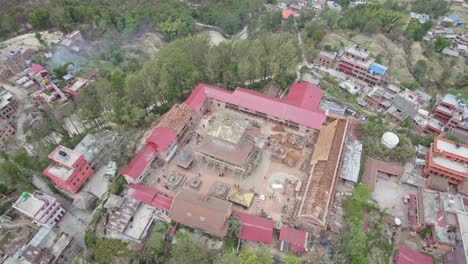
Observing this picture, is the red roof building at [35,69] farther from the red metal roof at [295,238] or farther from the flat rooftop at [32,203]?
the red metal roof at [295,238]

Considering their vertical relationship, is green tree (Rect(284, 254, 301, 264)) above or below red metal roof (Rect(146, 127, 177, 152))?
below

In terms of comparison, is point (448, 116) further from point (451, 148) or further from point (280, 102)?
point (280, 102)

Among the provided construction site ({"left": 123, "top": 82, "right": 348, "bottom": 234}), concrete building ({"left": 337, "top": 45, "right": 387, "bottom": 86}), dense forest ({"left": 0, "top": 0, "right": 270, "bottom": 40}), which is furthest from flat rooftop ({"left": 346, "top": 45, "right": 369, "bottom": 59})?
dense forest ({"left": 0, "top": 0, "right": 270, "bottom": 40})

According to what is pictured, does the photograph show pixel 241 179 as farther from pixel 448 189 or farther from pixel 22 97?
pixel 22 97

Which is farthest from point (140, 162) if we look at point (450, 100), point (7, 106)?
point (450, 100)

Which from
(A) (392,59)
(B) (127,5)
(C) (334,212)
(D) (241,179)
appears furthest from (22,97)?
(A) (392,59)

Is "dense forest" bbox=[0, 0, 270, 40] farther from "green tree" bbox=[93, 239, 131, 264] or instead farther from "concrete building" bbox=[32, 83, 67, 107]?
"green tree" bbox=[93, 239, 131, 264]
